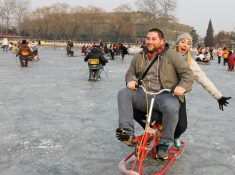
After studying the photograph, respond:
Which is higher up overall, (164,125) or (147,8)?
(147,8)

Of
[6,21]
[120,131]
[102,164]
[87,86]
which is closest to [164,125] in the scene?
[120,131]

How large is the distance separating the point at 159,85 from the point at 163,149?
642 millimetres

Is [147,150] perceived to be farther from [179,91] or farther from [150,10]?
[150,10]

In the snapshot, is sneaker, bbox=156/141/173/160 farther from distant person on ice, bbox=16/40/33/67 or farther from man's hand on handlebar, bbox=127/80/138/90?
distant person on ice, bbox=16/40/33/67

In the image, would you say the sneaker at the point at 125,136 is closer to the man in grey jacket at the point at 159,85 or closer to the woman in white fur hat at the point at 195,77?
the man in grey jacket at the point at 159,85

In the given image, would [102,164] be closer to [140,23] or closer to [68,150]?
[68,150]

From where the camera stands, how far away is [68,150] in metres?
4.57

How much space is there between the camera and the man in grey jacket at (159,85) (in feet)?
11.8

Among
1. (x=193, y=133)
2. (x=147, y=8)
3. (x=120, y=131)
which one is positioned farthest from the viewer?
(x=147, y=8)

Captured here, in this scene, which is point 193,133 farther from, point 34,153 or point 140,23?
point 140,23

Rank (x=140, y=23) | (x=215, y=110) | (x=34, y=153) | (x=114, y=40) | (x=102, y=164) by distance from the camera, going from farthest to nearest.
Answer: (x=140, y=23) < (x=114, y=40) < (x=215, y=110) < (x=34, y=153) < (x=102, y=164)

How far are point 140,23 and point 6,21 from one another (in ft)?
105

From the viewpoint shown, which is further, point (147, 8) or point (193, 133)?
point (147, 8)

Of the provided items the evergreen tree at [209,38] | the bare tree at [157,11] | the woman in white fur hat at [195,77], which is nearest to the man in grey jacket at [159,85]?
the woman in white fur hat at [195,77]
